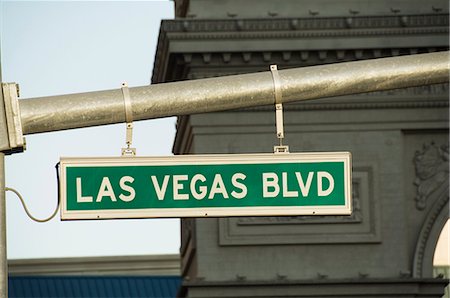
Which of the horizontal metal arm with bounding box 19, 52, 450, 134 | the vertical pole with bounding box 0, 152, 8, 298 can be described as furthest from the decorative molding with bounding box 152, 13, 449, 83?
the vertical pole with bounding box 0, 152, 8, 298

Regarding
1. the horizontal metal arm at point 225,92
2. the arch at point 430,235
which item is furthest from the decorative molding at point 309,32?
the horizontal metal arm at point 225,92

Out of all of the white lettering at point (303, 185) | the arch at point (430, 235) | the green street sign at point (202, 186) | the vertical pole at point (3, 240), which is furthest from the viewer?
the arch at point (430, 235)

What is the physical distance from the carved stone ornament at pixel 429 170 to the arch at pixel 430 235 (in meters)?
0.28

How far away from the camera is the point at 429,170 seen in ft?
152

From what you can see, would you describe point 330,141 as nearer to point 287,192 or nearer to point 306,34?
point 306,34

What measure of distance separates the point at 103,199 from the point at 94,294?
6837 cm

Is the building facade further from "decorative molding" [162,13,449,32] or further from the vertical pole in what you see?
the vertical pole

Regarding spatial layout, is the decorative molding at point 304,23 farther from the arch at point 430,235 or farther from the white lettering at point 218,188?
the white lettering at point 218,188

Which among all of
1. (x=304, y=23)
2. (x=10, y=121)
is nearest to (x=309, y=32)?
(x=304, y=23)

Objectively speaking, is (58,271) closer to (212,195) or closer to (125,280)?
(125,280)

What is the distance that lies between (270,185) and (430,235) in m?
34.1

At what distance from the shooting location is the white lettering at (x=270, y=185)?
12258 mm

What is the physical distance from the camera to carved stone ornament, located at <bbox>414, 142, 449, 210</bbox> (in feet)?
152

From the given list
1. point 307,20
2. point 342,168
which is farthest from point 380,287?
point 342,168
